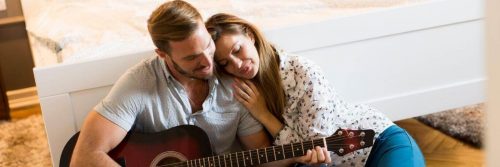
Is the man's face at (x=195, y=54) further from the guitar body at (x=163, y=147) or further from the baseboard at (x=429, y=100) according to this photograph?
the baseboard at (x=429, y=100)

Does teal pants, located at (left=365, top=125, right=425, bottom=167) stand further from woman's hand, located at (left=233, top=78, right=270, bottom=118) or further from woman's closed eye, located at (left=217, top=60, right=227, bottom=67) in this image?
woman's closed eye, located at (left=217, top=60, right=227, bottom=67)

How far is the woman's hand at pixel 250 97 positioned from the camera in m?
1.41

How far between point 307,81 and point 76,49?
2.21 feet

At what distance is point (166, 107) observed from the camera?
54.1 inches

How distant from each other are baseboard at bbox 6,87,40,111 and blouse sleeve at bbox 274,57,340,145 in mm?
1882

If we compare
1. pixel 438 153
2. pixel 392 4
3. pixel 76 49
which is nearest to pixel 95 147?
pixel 76 49

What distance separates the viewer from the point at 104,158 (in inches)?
51.4

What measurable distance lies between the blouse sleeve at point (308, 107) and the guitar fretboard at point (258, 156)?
0.18 feet

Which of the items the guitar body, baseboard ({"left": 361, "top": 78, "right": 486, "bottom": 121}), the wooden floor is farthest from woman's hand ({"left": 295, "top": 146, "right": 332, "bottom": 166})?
the wooden floor

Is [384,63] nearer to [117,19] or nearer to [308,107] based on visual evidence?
[308,107]

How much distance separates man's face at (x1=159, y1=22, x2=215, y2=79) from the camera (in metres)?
1.23

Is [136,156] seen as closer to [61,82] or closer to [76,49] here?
[61,82]

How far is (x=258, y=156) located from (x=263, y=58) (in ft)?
0.77

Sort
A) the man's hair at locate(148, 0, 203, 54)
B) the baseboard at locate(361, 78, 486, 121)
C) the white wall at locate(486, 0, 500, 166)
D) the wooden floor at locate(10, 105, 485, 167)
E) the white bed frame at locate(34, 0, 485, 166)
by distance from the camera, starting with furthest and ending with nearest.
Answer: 1. the wooden floor at locate(10, 105, 485, 167)
2. the baseboard at locate(361, 78, 486, 121)
3. the white bed frame at locate(34, 0, 485, 166)
4. the man's hair at locate(148, 0, 203, 54)
5. the white wall at locate(486, 0, 500, 166)
